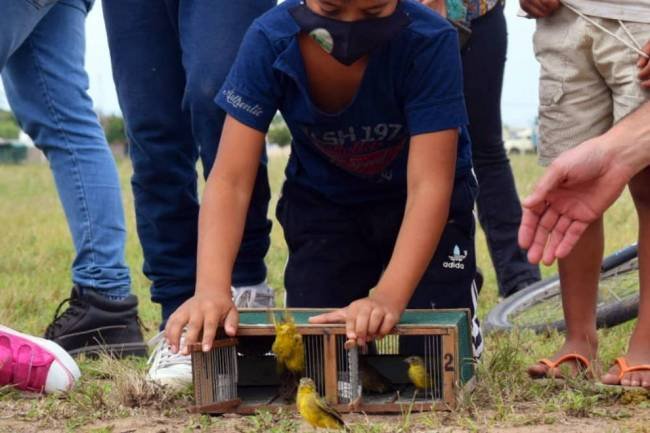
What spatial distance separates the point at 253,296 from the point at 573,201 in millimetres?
1320

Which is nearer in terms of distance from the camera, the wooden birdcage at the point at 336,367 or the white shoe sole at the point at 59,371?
the wooden birdcage at the point at 336,367

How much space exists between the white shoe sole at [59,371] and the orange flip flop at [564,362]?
1429 mm

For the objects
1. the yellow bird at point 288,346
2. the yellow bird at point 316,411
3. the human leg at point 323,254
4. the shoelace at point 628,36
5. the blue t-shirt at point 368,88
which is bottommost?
the yellow bird at point 316,411

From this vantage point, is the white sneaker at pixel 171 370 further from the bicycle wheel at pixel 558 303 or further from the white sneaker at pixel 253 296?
the bicycle wheel at pixel 558 303

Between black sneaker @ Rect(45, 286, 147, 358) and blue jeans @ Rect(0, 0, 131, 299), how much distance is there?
0.22 feet

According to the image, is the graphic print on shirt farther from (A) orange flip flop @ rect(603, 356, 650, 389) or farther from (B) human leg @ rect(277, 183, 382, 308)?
(A) orange flip flop @ rect(603, 356, 650, 389)

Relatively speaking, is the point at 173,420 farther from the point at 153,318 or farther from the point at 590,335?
the point at 153,318

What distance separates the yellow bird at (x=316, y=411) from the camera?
3.03 m

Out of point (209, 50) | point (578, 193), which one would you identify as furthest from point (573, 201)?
point (209, 50)

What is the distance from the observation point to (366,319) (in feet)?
10.3

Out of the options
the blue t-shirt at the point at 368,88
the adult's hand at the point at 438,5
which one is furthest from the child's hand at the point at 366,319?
the adult's hand at the point at 438,5

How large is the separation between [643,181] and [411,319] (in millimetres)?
933

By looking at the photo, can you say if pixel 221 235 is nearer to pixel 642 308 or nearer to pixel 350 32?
pixel 350 32

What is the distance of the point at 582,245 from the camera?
3977 millimetres
